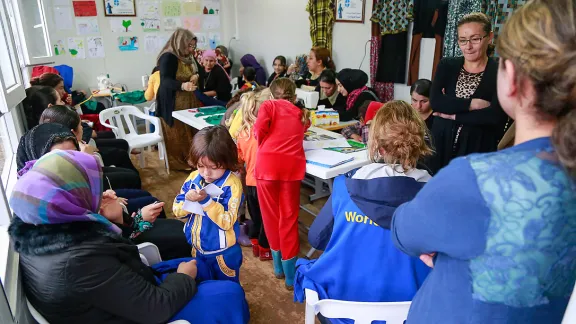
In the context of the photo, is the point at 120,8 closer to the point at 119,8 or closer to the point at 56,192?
the point at 119,8

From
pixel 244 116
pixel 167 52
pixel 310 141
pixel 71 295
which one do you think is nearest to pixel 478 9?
Answer: pixel 310 141

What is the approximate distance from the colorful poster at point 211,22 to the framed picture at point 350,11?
2.50m

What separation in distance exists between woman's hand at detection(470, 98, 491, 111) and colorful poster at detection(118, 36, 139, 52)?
16.7 feet

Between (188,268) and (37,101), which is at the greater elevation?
(37,101)

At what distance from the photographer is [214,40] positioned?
6602mm

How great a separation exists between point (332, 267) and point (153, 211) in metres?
0.87

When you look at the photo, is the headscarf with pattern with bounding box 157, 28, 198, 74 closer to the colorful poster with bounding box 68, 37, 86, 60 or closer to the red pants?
the red pants

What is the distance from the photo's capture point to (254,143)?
94.8 inches

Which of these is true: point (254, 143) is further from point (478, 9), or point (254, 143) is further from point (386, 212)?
point (478, 9)

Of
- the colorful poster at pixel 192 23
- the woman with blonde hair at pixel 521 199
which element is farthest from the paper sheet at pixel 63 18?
the woman with blonde hair at pixel 521 199

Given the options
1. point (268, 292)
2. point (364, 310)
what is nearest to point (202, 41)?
point (268, 292)

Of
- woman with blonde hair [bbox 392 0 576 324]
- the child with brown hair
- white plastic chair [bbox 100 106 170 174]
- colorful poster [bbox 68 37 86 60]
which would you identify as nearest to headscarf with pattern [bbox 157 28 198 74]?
white plastic chair [bbox 100 106 170 174]

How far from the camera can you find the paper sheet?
204 inches

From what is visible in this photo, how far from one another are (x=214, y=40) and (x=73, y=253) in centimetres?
603
